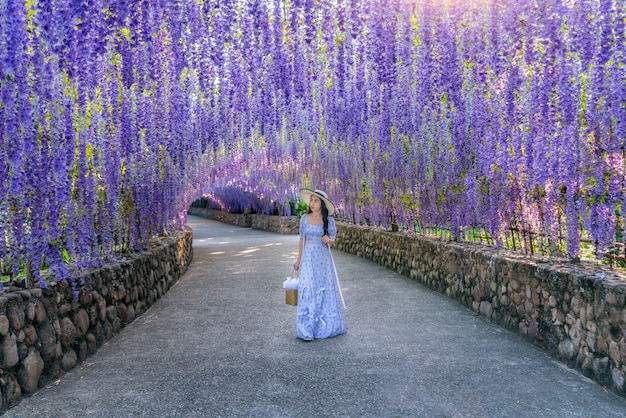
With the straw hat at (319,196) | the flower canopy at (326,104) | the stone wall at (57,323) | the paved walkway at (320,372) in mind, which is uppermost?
the flower canopy at (326,104)

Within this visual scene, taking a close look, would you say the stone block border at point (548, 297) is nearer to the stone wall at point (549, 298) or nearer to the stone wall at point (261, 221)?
the stone wall at point (549, 298)

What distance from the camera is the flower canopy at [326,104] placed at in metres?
Answer: 3.79

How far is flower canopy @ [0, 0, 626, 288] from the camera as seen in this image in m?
3.79

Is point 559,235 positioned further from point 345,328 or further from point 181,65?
point 181,65

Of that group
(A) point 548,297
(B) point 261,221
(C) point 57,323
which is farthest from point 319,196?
(B) point 261,221

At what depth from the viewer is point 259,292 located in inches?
301

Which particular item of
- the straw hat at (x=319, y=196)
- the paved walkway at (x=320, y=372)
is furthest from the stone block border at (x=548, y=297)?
the straw hat at (x=319, y=196)

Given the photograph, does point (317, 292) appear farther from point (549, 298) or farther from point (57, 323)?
point (57, 323)

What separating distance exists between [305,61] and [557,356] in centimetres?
500

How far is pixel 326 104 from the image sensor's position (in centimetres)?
944

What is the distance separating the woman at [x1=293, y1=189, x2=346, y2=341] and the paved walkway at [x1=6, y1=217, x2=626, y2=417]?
0.55ft

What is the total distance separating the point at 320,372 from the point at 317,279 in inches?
54.8

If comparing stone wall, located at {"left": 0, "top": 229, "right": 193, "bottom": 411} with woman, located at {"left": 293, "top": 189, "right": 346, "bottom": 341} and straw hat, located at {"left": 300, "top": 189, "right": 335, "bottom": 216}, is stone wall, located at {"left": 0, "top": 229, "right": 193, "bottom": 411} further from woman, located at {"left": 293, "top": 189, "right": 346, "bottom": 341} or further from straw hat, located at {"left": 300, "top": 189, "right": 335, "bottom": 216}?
straw hat, located at {"left": 300, "top": 189, "right": 335, "bottom": 216}

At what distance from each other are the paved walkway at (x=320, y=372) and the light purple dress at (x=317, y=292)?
162mm
